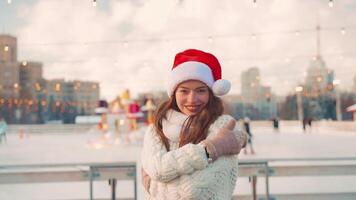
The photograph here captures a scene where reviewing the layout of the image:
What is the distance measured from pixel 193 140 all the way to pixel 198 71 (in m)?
0.22

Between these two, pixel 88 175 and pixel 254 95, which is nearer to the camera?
pixel 88 175

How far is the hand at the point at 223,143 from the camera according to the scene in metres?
1.14

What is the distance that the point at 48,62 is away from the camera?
18656mm

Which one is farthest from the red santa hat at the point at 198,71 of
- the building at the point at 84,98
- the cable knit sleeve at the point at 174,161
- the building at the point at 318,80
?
the building at the point at 84,98

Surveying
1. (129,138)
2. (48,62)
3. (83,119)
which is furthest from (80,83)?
(129,138)

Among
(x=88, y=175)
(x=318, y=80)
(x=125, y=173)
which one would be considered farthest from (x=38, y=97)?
(x=125, y=173)

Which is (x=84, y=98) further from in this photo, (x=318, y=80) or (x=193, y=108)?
(x=193, y=108)

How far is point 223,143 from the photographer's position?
1.16m

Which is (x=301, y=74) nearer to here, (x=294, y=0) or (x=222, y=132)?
(x=294, y=0)

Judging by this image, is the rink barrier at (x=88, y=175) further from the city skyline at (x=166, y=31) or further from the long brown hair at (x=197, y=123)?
the city skyline at (x=166, y=31)

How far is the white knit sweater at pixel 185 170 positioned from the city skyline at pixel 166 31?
8659mm

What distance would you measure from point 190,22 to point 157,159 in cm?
1202

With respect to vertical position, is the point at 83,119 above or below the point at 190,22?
below

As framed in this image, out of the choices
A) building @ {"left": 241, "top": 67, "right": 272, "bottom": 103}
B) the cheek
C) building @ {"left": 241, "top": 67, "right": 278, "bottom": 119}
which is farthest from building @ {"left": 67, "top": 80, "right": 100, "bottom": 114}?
the cheek
